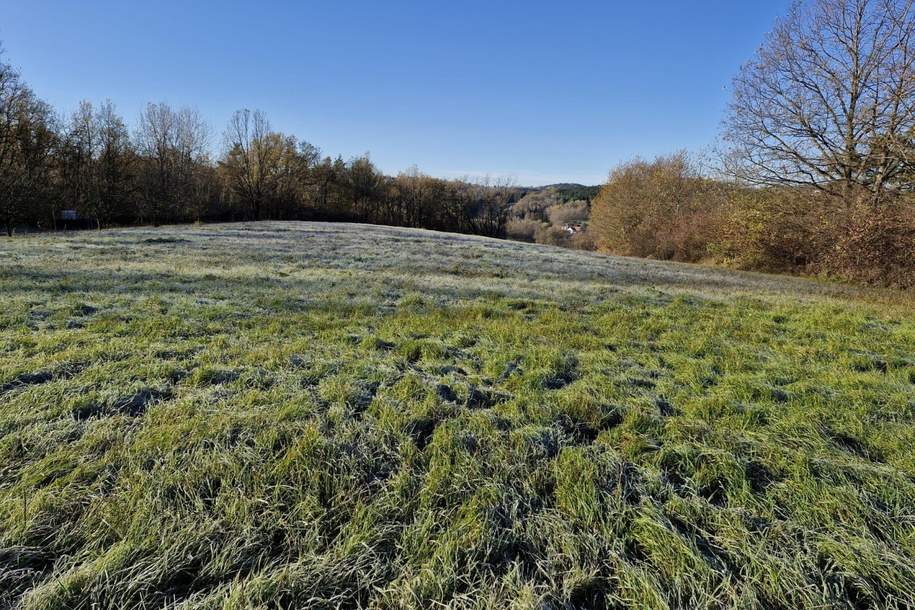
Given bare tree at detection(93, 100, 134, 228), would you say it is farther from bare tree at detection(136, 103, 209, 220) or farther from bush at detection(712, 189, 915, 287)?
bush at detection(712, 189, 915, 287)

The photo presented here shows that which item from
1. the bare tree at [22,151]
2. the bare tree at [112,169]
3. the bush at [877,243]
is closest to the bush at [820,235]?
the bush at [877,243]

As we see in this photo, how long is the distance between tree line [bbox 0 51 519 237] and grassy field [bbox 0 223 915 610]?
3145cm

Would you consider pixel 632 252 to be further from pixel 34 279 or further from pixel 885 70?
pixel 34 279

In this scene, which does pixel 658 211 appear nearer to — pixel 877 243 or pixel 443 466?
pixel 877 243

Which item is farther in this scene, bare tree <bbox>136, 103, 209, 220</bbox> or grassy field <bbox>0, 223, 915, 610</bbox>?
bare tree <bbox>136, 103, 209, 220</bbox>

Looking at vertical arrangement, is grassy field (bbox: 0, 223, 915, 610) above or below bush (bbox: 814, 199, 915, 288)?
below

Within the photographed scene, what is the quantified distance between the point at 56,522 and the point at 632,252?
39.0 m

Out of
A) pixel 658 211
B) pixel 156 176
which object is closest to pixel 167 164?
pixel 156 176

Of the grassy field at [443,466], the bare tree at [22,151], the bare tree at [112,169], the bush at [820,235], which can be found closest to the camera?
the grassy field at [443,466]

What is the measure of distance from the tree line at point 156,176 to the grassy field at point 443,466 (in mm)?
31446

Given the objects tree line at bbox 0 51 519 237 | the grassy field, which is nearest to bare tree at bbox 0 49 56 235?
tree line at bbox 0 51 519 237

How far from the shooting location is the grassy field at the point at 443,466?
68.5 inches

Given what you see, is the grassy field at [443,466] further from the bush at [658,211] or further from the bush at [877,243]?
the bush at [658,211]

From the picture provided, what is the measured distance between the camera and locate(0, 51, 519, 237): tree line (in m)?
27.2
